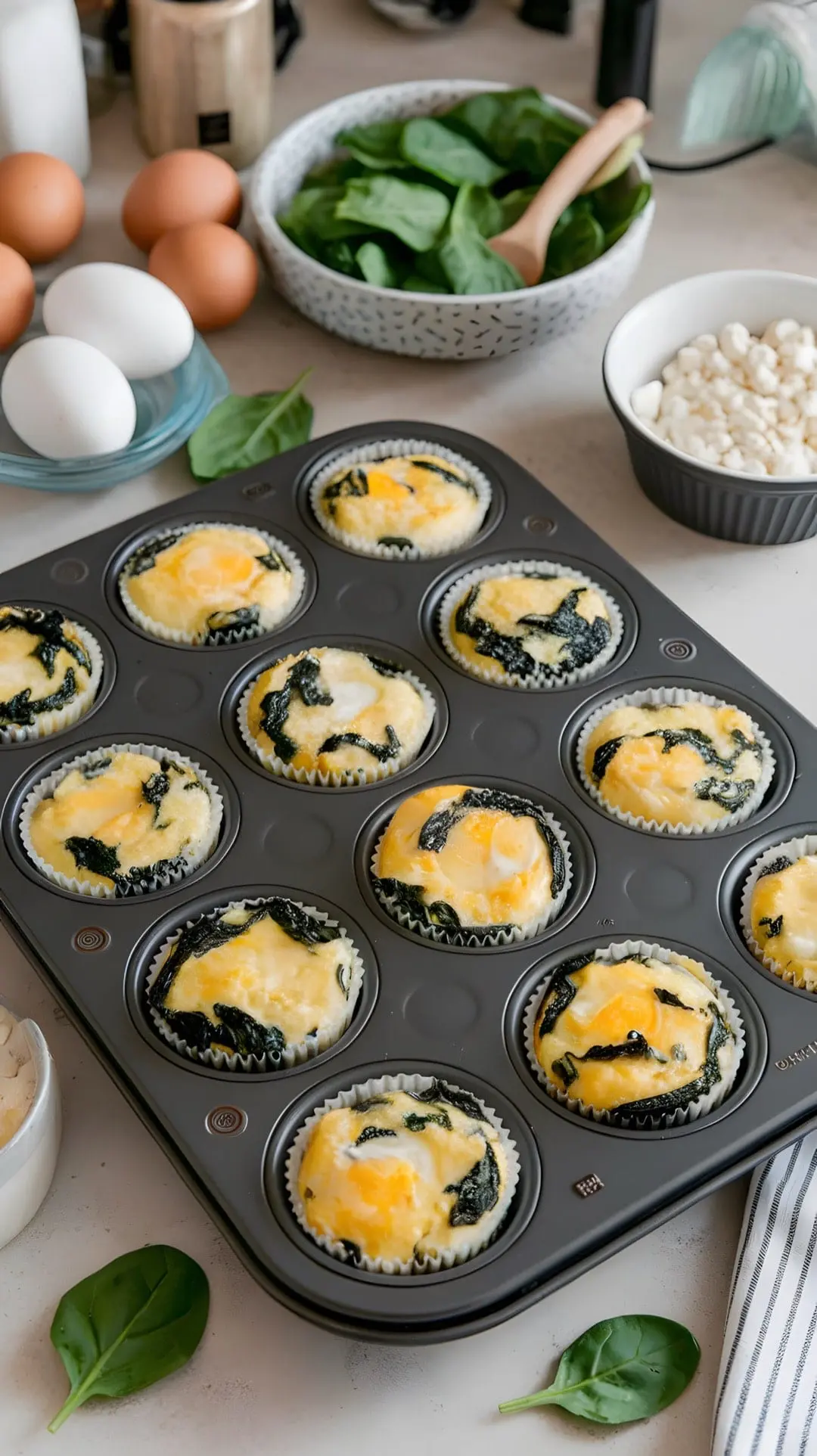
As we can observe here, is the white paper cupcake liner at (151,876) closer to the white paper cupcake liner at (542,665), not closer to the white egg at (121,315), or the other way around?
the white paper cupcake liner at (542,665)

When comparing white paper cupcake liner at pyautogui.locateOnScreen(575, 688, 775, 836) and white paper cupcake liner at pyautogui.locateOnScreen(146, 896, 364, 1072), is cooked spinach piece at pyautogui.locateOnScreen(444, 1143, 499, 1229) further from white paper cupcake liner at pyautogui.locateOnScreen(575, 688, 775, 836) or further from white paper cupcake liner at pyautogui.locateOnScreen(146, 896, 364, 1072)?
white paper cupcake liner at pyautogui.locateOnScreen(575, 688, 775, 836)

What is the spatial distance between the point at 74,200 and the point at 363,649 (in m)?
0.92

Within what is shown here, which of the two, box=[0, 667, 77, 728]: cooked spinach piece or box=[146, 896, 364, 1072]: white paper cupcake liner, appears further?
box=[0, 667, 77, 728]: cooked spinach piece

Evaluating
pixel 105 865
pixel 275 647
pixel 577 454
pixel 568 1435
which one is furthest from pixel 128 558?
pixel 568 1435

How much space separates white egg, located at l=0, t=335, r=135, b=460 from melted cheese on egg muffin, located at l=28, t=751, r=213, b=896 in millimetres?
494

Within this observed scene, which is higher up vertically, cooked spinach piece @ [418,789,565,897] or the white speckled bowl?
the white speckled bowl

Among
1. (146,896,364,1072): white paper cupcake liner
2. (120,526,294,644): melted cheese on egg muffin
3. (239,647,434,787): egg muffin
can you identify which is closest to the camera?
(146,896,364,1072): white paper cupcake liner

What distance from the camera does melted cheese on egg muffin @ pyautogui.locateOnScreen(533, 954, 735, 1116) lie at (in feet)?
3.78

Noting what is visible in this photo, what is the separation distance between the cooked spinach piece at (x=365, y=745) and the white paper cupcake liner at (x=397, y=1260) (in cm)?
34

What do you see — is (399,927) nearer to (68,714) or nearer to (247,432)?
(68,714)

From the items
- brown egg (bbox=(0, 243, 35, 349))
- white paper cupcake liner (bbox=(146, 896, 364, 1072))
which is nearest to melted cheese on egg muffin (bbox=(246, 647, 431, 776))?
white paper cupcake liner (bbox=(146, 896, 364, 1072))

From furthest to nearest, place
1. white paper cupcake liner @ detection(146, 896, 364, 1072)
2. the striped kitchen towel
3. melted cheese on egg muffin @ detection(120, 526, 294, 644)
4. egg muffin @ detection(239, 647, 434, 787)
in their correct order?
melted cheese on egg muffin @ detection(120, 526, 294, 644) → egg muffin @ detection(239, 647, 434, 787) → white paper cupcake liner @ detection(146, 896, 364, 1072) → the striped kitchen towel

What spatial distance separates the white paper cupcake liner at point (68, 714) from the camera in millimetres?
1439

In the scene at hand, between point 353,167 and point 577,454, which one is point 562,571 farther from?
point 353,167
